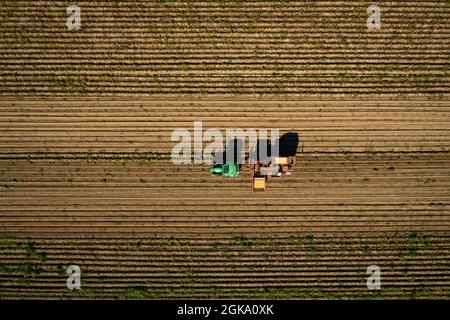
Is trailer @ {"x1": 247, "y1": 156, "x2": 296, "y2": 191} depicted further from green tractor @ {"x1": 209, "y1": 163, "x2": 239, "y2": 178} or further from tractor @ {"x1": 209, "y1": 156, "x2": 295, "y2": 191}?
green tractor @ {"x1": 209, "y1": 163, "x2": 239, "y2": 178}

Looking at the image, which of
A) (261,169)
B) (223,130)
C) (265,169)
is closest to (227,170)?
(261,169)

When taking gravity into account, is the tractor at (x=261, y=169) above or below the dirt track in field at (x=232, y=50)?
below

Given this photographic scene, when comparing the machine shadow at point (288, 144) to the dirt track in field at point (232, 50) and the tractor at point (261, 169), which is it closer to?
the tractor at point (261, 169)

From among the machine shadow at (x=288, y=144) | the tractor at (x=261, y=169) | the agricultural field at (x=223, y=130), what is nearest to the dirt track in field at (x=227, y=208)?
the agricultural field at (x=223, y=130)

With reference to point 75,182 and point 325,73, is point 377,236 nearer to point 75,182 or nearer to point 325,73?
point 325,73

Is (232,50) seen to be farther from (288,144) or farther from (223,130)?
(288,144)

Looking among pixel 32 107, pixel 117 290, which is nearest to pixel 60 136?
pixel 32 107

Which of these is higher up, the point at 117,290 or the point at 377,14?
the point at 377,14
